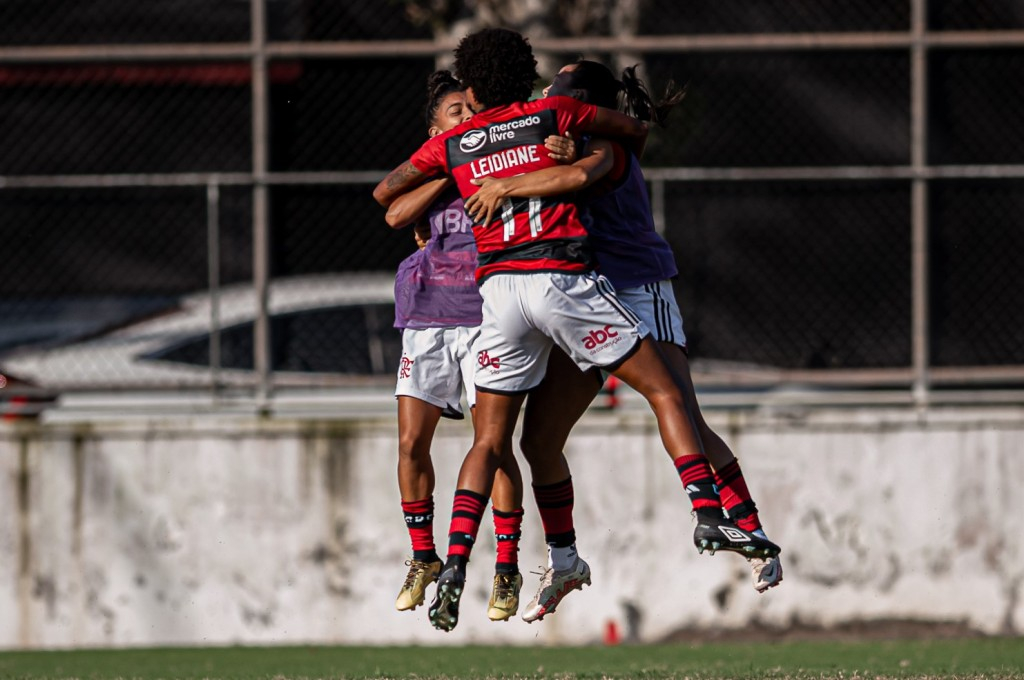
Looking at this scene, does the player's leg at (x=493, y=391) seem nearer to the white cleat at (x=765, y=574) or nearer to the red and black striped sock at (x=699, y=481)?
the red and black striped sock at (x=699, y=481)

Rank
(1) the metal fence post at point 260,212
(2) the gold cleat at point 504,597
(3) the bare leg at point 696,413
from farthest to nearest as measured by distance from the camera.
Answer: (1) the metal fence post at point 260,212 → (2) the gold cleat at point 504,597 → (3) the bare leg at point 696,413

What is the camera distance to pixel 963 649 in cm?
1048

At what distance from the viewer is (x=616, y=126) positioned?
294 inches

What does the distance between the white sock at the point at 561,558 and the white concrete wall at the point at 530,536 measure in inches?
111

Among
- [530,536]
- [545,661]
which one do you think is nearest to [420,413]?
[545,661]

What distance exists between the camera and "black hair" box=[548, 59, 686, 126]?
7.70m

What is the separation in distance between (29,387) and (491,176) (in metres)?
4.98

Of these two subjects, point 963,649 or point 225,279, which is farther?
point 225,279

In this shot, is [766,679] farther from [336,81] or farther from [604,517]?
[336,81]

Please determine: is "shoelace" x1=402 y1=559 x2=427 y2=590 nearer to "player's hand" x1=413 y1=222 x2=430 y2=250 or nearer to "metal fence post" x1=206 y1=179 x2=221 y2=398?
"player's hand" x1=413 y1=222 x2=430 y2=250

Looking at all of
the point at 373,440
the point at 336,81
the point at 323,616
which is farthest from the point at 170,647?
the point at 336,81

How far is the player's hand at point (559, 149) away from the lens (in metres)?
7.26

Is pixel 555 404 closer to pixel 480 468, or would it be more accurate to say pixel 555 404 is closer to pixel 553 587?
pixel 480 468

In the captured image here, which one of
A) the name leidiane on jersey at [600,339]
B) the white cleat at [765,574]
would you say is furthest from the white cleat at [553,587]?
the name leidiane on jersey at [600,339]
